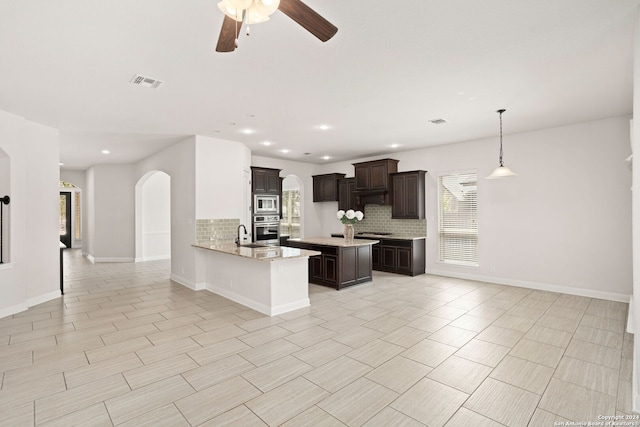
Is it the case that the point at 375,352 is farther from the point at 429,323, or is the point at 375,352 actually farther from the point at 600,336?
the point at 600,336

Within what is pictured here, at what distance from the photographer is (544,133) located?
566cm

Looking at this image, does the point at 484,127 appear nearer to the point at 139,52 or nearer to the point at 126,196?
the point at 139,52

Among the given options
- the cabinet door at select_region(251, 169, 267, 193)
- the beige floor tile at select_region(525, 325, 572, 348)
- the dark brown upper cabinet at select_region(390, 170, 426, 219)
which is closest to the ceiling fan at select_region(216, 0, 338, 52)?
the beige floor tile at select_region(525, 325, 572, 348)

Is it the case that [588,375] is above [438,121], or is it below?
below

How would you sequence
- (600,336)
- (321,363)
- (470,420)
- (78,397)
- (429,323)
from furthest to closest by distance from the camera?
(429,323)
(600,336)
(321,363)
(78,397)
(470,420)

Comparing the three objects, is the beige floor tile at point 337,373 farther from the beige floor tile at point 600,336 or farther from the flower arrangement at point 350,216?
the flower arrangement at point 350,216

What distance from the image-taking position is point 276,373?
2.86 m

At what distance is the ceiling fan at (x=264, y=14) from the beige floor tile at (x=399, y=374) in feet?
8.67

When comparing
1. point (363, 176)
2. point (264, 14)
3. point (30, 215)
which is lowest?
point (30, 215)

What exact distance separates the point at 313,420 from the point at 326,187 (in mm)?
7396

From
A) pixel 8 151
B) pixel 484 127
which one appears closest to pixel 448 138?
pixel 484 127

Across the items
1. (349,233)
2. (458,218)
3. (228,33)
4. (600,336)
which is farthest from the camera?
(458,218)

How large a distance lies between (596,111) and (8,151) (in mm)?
8527

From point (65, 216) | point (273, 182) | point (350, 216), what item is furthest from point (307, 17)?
point (65, 216)
